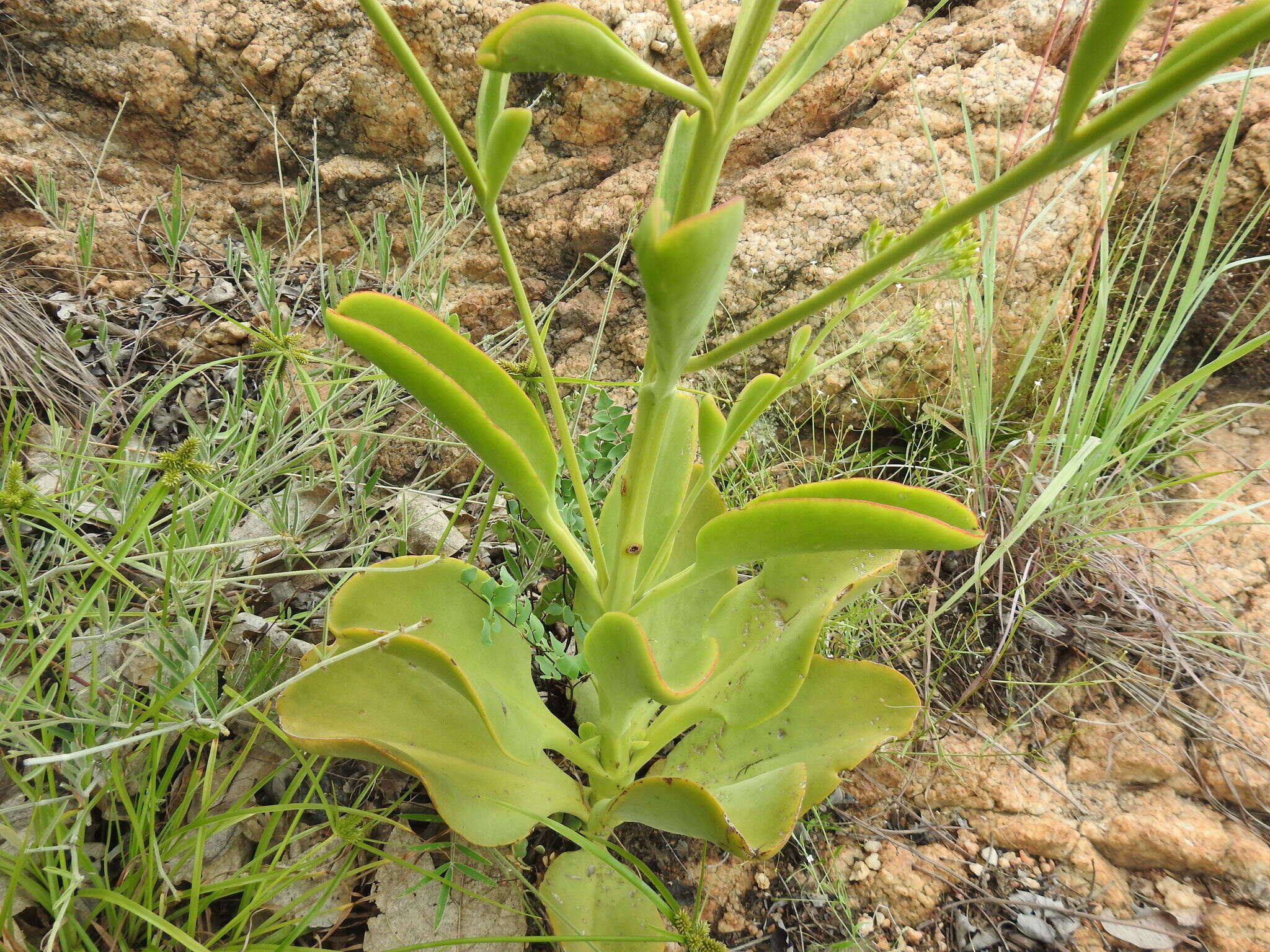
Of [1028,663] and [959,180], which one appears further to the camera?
[959,180]

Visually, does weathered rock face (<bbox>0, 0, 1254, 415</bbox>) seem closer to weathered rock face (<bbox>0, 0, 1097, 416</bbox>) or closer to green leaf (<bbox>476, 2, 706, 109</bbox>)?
weathered rock face (<bbox>0, 0, 1097, 416</bbox>)

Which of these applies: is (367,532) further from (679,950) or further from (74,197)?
(74,197)

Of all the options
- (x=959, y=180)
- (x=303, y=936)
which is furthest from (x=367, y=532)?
(x=959, y=180)

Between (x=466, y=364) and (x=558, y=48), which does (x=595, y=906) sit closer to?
(x=466, y=364)

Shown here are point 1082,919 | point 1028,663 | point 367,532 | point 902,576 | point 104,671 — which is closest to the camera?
point 104,671

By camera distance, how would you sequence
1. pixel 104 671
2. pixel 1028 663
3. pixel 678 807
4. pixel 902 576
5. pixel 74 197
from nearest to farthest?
1. pixel 678 807
2. pixel 104 671
3. pixel 1028 663
4. pixel 902 576
5. pixel 74 197

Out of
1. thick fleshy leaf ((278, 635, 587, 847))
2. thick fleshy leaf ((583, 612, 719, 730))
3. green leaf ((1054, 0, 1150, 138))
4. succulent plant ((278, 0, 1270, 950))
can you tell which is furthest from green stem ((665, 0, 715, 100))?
thick fleshy leaf ((278, 635, 587, 847))

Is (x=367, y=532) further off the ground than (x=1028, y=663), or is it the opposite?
(x=367, y=532)

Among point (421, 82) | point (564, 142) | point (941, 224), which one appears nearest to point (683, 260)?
point (941, 224)
